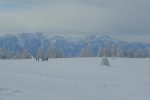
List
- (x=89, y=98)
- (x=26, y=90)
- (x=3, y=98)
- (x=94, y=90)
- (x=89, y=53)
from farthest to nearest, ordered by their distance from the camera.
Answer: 1. (x=89, y=53)
2. (x=94, y=90)
3. (x=26, y=90)
4. (x=89, y=98)
5. (x=3, y=98)

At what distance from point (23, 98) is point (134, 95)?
634 cm

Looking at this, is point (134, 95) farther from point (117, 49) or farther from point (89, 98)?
point (117, 49)

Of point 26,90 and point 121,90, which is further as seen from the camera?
point 121,90

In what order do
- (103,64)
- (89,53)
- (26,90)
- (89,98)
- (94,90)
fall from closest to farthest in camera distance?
(89,98) < (26,90) < (94,90) < (103,64) < (89,53)

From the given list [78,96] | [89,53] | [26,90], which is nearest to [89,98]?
[78,96]

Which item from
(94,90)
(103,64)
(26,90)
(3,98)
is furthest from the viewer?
(103,64)

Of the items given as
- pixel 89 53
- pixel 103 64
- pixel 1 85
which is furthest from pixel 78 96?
pixel 89 53

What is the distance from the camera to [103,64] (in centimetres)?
4675

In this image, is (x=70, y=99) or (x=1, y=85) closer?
(x=70, y=99)

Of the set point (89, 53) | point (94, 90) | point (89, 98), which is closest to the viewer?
Result: point (89, 98)

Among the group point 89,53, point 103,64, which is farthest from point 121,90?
point 89,53

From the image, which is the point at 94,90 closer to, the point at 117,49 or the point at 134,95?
the point at 134,95

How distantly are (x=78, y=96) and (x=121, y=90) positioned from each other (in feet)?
14.1

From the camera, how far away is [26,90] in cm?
1922
